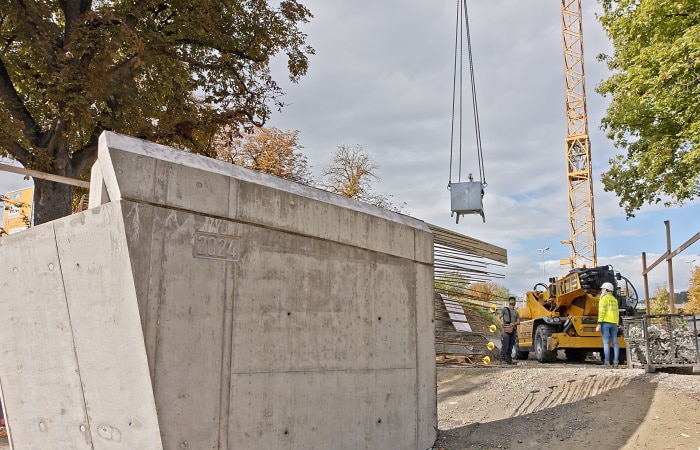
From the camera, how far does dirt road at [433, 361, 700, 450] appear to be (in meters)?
6.06

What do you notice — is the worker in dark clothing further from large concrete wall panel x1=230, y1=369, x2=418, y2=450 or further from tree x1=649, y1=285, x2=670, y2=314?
tree x1=649, y1=285, x2=670, y2=314

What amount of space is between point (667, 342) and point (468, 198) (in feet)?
13.6

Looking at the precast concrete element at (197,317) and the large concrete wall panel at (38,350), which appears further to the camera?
the large concrete wall panel at (38,350)

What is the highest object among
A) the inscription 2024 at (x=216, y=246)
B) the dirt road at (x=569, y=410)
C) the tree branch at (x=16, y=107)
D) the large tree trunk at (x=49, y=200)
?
the tree branch at (x=16, y=107)

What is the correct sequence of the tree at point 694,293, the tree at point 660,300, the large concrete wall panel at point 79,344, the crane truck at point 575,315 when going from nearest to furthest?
the large concrete wall panel at point 79,344 < the crane truck at point 575,315 < the tree at point 694,293 < the tree at point 660,300

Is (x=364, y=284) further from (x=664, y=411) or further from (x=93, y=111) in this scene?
(x=93, y=111)

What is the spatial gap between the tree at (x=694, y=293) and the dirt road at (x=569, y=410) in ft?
94.2

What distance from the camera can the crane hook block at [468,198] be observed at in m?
10.1

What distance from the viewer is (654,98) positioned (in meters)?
12.3

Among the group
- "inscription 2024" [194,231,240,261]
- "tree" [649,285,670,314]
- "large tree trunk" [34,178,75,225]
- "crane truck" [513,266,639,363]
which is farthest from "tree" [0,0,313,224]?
"tree" [649,285,670,314]

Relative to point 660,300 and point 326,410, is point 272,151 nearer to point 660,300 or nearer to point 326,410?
point 326,410

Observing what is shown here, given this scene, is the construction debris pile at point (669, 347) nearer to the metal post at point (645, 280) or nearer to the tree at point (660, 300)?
the metal post at point (645, 280)

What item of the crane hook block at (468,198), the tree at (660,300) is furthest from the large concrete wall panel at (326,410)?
the tree at (660,300)

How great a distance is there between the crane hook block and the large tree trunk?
22.4 feet
